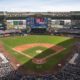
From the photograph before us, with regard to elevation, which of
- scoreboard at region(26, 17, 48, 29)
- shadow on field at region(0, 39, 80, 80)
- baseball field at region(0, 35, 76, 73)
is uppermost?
scoreboard at region(26, 17, 48, 29)

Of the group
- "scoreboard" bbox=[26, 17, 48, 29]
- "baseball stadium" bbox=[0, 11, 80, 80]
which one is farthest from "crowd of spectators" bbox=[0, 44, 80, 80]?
"scoreboard" bbox=[26, 17, 48, 29]

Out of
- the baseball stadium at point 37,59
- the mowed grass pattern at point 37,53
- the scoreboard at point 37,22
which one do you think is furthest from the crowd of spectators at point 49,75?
the scoreboard at point 37,22

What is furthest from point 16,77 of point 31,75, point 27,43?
point 27,43

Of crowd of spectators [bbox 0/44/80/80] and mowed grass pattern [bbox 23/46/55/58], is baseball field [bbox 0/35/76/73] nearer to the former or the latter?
mowed grass pattern [bbox 23/46/55/58]

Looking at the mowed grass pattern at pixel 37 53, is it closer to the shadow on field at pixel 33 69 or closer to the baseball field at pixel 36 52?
the baseball field at pixel 36 52

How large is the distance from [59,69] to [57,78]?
718 centimetres

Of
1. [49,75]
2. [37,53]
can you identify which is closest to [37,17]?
[37,53]

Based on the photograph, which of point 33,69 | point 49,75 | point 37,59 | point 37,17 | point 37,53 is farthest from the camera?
point 37,17

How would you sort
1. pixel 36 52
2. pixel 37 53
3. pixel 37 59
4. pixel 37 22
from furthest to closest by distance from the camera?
pixel 37 22 → pixel 36 52 → pixel 37 53 → pixel 37 59

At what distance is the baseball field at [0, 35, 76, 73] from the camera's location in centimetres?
6862

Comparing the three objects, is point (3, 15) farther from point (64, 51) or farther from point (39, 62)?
point (39, 62)

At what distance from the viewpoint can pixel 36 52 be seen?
8256 centimetres

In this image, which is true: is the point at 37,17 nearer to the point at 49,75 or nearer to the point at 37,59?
the point at 37,59

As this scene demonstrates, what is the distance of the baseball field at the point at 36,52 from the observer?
6862 centimetres
